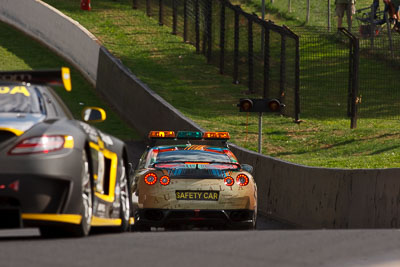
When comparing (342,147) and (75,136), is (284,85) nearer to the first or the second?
(342,147)

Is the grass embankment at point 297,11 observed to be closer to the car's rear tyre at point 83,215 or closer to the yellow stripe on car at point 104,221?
the yellow stripe on car at point 104,221

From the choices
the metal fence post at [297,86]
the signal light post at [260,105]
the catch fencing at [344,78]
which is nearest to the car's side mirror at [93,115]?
the signal light post at [260,105]

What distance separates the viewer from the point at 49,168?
9641 mm

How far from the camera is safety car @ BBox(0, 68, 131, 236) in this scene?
378 inches

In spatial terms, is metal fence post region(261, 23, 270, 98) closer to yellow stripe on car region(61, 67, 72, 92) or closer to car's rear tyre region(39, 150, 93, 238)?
yellow stripe on car region(61, 67, 72, 92)

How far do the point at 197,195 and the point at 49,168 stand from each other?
22.9 ft

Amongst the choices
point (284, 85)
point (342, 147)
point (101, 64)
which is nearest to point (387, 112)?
point (284, 85)

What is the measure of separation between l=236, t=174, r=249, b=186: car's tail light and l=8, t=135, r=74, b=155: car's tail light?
6987 millimetres

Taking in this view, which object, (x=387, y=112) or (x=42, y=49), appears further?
(x=42, y=49)

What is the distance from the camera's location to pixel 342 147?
29.2 metres

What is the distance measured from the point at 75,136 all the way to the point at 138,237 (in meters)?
1.08

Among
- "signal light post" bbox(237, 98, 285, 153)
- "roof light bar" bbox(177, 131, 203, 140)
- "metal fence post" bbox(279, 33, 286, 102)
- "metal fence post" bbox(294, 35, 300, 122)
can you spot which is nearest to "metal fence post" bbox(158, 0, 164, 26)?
"metal fence post" bbox(279, 33, 286, 102)

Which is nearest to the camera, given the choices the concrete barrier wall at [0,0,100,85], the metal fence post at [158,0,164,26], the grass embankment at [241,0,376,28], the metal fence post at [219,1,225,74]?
the metal fence post at [219,1,225,74]

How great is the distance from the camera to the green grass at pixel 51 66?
35594 mm
